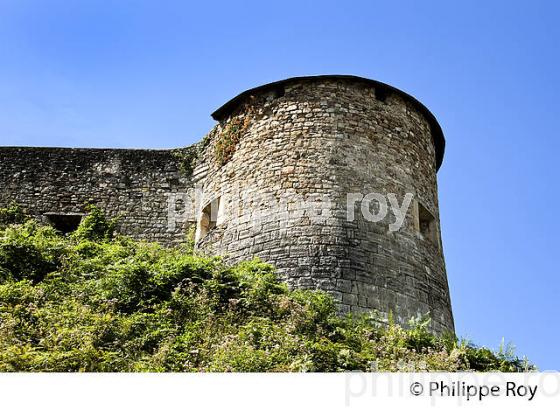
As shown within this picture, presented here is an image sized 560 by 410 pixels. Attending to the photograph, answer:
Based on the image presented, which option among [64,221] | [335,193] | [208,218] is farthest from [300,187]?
[64,221]

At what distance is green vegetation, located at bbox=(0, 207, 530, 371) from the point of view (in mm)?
6074

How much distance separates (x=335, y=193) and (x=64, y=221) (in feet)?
16.2

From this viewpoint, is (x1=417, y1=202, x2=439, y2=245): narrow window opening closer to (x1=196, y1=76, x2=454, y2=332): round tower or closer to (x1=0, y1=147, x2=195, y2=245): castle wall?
(x1=196, y1=76, x2=454, y2=332): round tower

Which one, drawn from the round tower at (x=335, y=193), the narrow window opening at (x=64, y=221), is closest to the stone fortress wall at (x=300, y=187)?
the round tower at (x=335, y=193)

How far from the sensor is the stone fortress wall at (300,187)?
30.2ft

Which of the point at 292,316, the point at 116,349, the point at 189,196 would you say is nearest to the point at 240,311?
the point at 292,316

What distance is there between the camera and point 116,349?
632cm

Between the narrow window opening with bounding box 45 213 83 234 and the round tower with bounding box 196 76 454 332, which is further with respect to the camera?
the narrow window opening with bounding box 45 213 83 234

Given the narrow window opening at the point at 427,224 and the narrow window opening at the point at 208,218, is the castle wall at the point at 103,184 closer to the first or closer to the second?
the narrow window opening at the point at 208,218

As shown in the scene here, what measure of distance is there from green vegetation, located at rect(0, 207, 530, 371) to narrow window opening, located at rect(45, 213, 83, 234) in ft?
6.62

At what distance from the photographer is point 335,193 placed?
9.62m

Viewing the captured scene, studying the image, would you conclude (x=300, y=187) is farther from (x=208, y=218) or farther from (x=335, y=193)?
(x=208, y=218)

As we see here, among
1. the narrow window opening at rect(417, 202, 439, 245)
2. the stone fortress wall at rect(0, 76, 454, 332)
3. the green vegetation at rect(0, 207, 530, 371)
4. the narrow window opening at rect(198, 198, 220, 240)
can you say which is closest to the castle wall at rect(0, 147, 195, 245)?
the stone fortress wall at rect(0, 76, 454, 332)
